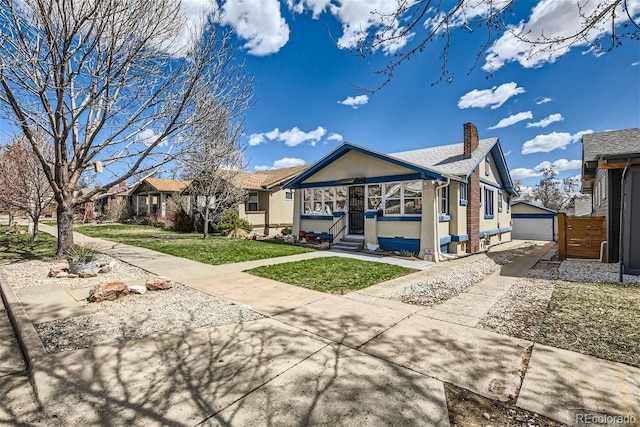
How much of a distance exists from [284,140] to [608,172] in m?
24.4

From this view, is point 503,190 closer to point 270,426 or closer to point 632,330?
point 632,330

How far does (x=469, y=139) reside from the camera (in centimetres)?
1398

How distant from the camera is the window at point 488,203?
617 inches

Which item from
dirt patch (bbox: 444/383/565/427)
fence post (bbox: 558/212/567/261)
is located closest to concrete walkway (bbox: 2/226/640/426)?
dirt patch (bbox: 444/383/565/427)

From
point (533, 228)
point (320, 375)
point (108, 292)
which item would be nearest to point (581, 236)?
point (320, 375)

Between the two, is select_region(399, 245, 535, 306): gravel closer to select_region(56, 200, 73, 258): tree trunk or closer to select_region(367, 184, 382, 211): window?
select_region(367, 184, 382, 211): window

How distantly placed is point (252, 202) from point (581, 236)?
18124 mm

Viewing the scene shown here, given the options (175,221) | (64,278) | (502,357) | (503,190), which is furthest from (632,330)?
(175,221)

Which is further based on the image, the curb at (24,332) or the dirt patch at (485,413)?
the curb at (24,332)

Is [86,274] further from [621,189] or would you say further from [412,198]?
[621,189]

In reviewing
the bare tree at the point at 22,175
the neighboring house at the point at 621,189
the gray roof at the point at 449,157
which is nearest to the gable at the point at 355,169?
the gray roof at the point at 449,157

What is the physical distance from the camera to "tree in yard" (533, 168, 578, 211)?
46.4 metres

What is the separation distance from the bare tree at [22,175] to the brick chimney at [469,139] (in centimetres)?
1800

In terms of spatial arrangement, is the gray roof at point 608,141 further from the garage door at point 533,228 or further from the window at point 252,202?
the window at point 252,202
